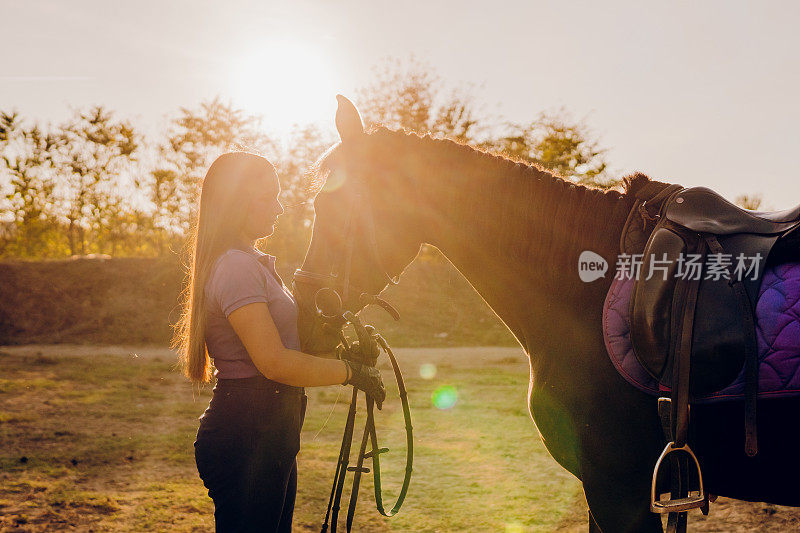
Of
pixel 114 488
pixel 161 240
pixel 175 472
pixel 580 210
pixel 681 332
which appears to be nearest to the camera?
pixel 681 332

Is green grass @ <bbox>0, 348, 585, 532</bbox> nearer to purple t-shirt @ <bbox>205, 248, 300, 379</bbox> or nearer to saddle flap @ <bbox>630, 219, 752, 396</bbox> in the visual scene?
purple t-shirt @ <bbox>205, 248, 300, 379</bbox>

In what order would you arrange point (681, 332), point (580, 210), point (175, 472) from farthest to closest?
point (175, 472) → point (580, 210) → point (681, 332)

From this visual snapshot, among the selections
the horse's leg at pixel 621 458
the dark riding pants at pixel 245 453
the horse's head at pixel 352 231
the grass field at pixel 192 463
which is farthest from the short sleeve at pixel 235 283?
the grass field at pixel 192 463

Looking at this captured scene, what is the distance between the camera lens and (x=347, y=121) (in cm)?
207

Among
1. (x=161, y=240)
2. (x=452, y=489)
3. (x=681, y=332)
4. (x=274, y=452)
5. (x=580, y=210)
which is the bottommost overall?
(x=452, y=489)

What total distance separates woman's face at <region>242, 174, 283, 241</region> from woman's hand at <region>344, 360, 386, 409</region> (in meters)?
0.63

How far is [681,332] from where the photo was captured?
169 centimetres

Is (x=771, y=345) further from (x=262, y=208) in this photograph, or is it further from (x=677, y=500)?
(x=262, y=208)

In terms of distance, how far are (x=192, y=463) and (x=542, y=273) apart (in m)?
4.41

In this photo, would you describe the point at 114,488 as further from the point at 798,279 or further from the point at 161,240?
the point at 161,240

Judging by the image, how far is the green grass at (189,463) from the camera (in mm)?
3982

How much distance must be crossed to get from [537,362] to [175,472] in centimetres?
408

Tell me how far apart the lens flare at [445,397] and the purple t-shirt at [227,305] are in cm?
590

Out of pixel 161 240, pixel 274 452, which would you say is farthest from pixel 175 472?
pixel 161 240
